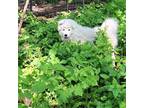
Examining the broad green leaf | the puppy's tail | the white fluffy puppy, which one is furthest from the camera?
the white fluffy puppy

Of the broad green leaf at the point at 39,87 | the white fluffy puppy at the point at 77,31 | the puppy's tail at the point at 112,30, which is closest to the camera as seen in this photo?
the broad green leaf at the point at 39,87

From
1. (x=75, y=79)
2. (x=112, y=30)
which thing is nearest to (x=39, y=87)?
(x=75, y=79)

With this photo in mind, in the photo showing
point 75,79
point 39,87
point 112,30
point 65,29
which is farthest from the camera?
point 65,29

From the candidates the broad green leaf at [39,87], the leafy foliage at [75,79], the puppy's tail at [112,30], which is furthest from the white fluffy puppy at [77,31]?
the broad green leaf at [39,87]

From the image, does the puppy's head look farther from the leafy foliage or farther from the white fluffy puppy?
the leafy foliage

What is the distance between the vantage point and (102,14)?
14.6ft

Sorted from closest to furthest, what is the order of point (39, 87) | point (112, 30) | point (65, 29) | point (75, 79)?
point (39, 87)
point (75, 79)
point (112, 30)
point (65, 29)

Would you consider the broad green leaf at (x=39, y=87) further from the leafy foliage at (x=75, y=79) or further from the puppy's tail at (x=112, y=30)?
the puppy's tail at (x=112, y=30)

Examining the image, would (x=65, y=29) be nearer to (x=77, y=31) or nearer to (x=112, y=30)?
(x=77, y=31)

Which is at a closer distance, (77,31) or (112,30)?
(112,30)

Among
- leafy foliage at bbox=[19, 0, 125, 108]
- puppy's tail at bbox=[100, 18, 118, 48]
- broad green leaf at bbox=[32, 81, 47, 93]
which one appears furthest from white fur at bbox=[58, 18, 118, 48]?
broad green leaf at bbox=[32, 81, 47, 93]

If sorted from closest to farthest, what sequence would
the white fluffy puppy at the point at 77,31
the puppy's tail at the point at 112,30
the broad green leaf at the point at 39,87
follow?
1. the broad green leaf at the point at 39,87
2. the puppy's tail at the point at 112,30
3. the white fluffy puppy at the point at 77,31

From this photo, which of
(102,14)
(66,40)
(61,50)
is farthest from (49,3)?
(61,50)

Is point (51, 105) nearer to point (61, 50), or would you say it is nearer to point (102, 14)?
point (61, 50)
